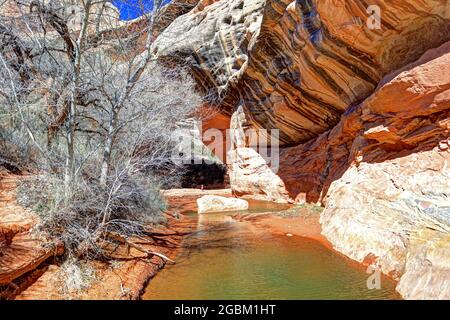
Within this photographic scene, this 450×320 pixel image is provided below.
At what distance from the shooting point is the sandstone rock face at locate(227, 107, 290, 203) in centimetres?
1355

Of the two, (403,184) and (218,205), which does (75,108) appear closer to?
(403,184)

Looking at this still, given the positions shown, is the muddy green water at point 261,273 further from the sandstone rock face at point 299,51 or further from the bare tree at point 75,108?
the sandstone rock face at point 299,51

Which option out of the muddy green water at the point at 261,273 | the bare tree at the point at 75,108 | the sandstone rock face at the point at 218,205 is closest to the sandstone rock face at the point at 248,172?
the sandstone rock face at the point at 218,205

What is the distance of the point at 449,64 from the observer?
5957 mm

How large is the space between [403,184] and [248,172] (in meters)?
8.93

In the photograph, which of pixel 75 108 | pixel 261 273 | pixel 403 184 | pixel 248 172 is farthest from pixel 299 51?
pixel 261 273

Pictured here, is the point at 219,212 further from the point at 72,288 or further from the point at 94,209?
the point at 72,288

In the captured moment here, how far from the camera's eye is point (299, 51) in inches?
390

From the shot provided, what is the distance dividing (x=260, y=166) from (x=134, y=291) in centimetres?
1081

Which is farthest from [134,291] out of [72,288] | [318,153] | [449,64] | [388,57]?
[318,153]

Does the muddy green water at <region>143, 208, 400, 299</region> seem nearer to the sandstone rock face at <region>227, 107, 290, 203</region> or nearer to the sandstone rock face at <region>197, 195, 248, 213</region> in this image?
the sandstone rock face at <region>197, 195, 248, 213</region>

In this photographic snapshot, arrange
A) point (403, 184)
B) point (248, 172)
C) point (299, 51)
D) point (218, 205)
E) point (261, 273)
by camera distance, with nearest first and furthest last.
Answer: point (261, 273)
point (403, 184)
point (299, 51)
point (218, 205)
point (248, 172)

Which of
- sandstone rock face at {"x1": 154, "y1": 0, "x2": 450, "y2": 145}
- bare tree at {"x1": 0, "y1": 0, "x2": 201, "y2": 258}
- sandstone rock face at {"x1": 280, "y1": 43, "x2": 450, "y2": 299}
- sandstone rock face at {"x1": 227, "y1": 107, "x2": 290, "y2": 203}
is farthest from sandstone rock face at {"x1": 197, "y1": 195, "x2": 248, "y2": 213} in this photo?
sandstone rock face at {"x1": 280, "y1": 43, "x2": 450, "y2": 299}

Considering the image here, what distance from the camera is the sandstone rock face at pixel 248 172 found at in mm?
13555
